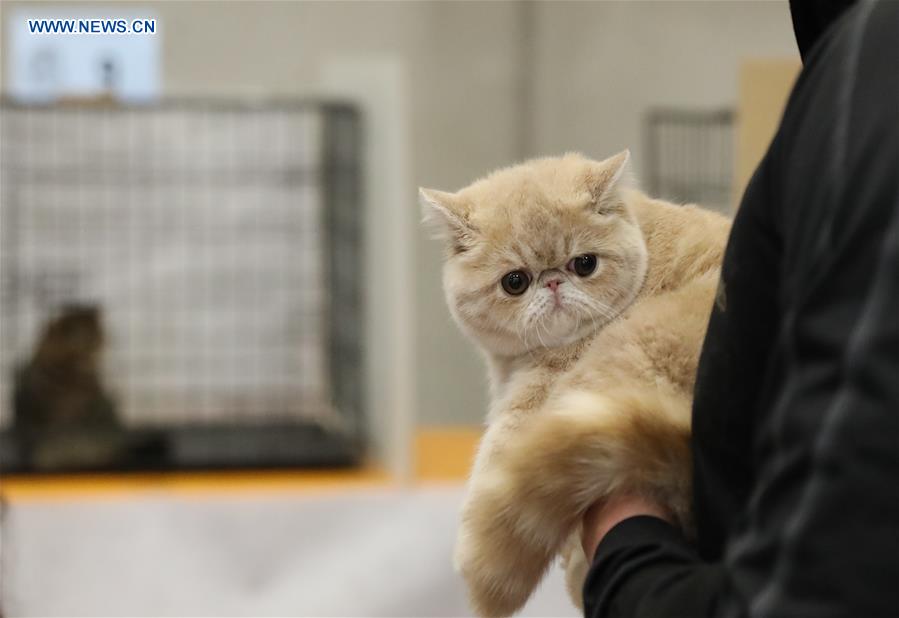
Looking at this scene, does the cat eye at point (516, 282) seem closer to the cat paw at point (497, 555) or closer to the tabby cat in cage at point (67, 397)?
the cat paw at point (497, 555)

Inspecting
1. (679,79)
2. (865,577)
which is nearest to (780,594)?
(865,577)

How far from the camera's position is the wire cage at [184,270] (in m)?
2.18

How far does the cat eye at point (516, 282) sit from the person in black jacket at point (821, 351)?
377mm

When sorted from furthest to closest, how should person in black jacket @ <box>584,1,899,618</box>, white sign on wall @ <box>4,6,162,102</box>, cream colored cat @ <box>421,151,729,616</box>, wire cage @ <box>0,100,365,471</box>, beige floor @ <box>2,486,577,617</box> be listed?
wire cage @ <box>0,100,365,471</box>, beige floor @ <box>2,486,577,617</box>, white sign on wall @ <box>4,6,162,102</box>, cream colored cat @ <box>421,151,729,616</box>, person in black jacket @ <box>584,1,899,618</box>

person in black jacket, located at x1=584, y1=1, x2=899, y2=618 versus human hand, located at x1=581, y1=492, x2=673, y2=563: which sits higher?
person in black jacket, located at x1=584, y1=1, x2=899, y2=618

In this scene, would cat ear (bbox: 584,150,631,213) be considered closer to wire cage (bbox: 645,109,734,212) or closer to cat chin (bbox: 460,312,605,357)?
cat chin (bbox: 460,312,605,357)

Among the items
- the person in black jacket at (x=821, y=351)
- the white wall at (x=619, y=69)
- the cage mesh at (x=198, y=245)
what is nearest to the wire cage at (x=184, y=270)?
Answer: the cage mesh at (x=198, y=245)

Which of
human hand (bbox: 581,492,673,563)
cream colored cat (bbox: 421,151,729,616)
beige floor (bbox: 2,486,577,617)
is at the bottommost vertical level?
beige floor (bbox: 2,486,577,617)

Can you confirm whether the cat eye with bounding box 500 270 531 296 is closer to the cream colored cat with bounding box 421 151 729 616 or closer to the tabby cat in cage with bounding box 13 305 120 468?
the cream colored cat with bounding box 421 151 729 616

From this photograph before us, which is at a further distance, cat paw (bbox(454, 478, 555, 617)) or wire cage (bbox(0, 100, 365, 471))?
wire cage (bbox(0, 100, 365, 471))

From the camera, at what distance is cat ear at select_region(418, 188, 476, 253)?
38.7 inches

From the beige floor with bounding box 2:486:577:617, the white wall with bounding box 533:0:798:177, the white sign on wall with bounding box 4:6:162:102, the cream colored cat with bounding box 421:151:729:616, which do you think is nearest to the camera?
the cream colored cat with bounding box 421:151:729:616

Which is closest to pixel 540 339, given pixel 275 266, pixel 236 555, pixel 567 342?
pixel 567 342

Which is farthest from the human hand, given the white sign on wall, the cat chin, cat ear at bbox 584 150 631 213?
the white sign on wall
